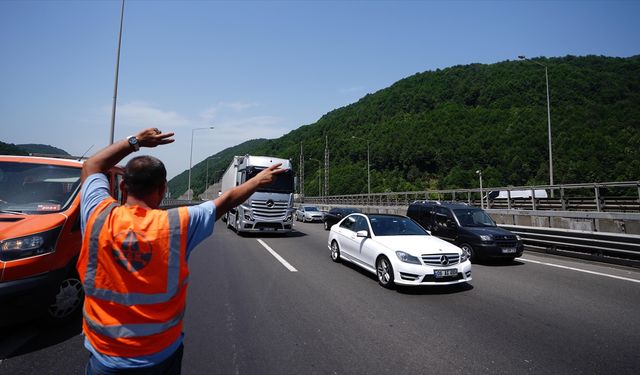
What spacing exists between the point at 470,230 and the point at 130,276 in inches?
404

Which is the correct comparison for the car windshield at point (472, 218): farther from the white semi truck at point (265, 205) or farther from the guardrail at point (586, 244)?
the white semi truck at point (265, 205)

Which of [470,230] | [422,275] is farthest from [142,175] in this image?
[470,230]

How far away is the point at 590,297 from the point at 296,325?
544 centimetres

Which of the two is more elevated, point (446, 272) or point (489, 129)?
point (489, 129)

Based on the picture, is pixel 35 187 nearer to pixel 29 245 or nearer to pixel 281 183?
pixel 29 245

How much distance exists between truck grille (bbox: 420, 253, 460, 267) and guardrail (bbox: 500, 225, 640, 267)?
6.11m

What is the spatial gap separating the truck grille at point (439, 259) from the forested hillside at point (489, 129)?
50494 mm

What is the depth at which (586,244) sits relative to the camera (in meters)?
10.6

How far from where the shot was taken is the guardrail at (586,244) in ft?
31.4

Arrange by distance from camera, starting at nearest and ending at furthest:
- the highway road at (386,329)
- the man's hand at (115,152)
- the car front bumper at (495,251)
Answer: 1. the man's hand at (115,152)
2. the highway road at (386,329)
3. the car front bumper at (495,251)

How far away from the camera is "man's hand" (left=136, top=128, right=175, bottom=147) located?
2.21 m

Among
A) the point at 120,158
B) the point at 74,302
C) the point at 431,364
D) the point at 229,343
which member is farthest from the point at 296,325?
the point at 120,158

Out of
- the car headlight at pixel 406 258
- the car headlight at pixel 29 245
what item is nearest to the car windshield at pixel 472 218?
the car headlight at pixel 406 258

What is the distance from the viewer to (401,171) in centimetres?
8788
